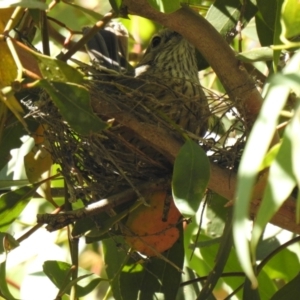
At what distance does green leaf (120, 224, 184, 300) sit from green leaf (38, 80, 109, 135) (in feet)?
2.23

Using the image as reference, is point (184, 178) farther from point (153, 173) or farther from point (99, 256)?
point (99, 256)

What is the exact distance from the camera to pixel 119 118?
1.72 metres

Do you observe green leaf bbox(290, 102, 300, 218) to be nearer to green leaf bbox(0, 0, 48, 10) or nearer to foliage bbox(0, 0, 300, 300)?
foliage bbox(0, 0, 300, 300)

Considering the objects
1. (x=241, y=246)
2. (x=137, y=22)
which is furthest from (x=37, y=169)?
(x=241, y=246)

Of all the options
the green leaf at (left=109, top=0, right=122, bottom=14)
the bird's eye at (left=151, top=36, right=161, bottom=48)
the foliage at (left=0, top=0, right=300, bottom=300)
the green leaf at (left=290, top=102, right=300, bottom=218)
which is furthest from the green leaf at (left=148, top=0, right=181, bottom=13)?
the bird's eye at (left=151, top=36, right=161, bottom=48)

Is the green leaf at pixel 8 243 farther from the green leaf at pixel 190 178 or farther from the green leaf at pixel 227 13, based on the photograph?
the green leaf at pixel 227 13

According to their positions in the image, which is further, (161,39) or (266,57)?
(161,39)

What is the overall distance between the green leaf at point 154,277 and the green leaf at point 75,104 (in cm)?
68

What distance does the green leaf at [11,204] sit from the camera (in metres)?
2.08

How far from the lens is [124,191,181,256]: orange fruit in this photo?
6.26 feet

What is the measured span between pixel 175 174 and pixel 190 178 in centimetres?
3

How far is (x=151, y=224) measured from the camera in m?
1.92

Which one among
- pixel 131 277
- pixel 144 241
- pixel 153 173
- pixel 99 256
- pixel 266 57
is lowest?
pixel 99 256

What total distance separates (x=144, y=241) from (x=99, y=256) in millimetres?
1259
